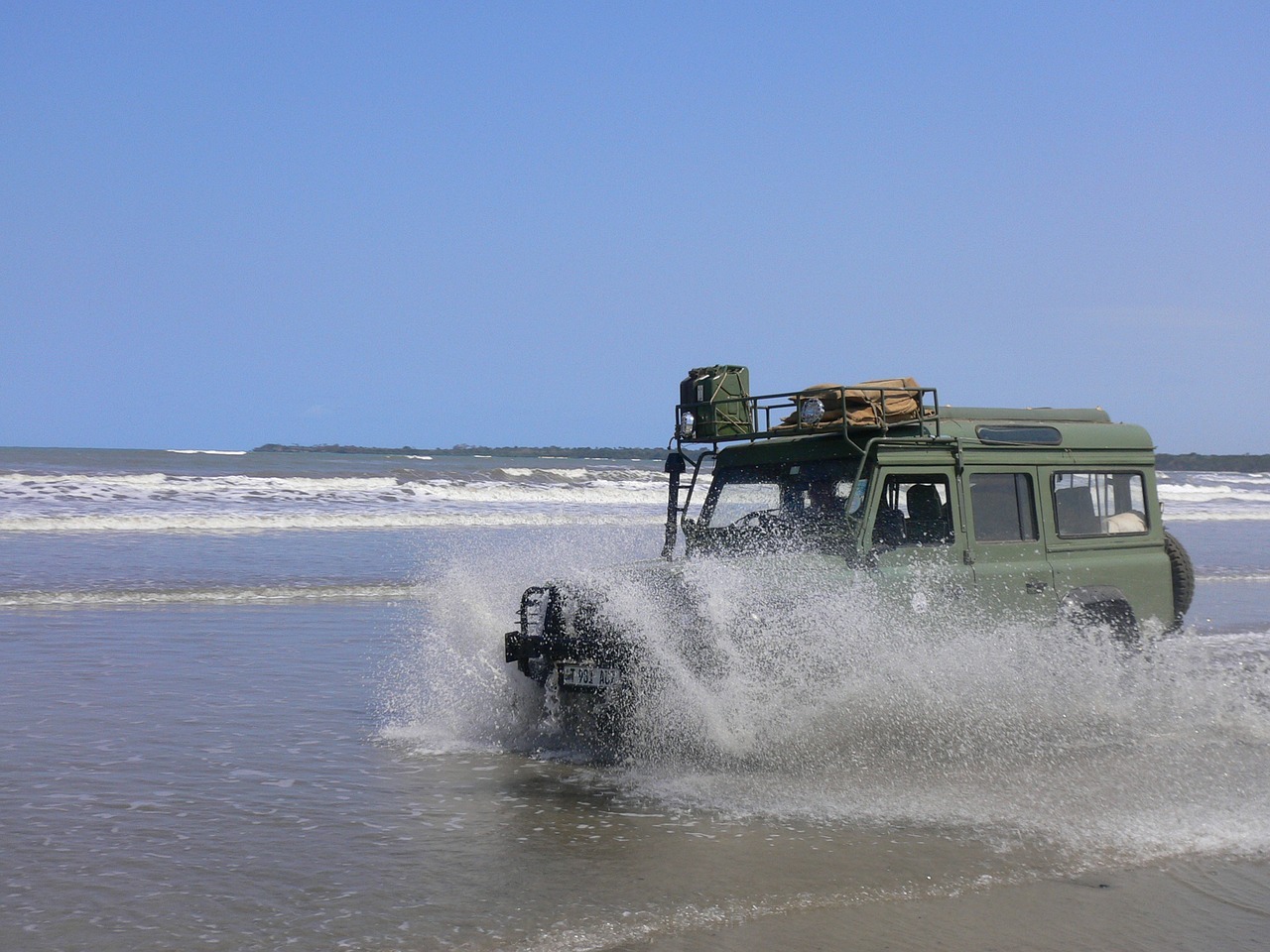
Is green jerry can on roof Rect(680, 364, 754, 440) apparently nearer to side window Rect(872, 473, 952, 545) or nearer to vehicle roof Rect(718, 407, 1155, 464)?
vehicle roof Rect(718, 407, 1155, 464)

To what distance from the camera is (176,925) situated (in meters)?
4.75

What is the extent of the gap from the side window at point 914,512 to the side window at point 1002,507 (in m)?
0.26

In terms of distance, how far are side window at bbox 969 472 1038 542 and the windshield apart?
97 centimetres

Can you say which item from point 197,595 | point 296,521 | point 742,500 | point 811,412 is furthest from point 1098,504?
point 296,521

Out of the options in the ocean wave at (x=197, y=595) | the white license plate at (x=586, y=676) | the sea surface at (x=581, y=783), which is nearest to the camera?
the sea surface at (x=581, y=783)

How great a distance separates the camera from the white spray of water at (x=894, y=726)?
632 centimetres

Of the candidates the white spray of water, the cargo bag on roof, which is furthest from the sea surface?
the cargo bag on roof

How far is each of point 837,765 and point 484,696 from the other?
8.56 feet

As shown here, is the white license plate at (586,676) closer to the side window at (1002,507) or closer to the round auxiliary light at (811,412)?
the round auxiliary light at (811,412)

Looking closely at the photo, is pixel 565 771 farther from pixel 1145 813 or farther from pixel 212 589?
pixel 212 589

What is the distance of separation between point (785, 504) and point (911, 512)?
81 cm

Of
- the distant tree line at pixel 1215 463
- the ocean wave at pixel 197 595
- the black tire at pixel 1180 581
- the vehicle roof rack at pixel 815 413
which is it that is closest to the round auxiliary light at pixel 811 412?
the vehicle roof rack at pixel 815 413

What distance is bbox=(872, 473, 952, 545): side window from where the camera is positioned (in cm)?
755

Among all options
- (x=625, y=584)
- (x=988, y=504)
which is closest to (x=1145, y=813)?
(x=988, y=504)
